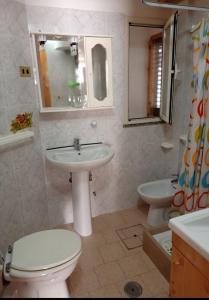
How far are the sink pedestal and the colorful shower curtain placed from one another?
87 centimetres

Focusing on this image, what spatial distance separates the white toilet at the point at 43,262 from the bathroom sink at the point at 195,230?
0.67 meters

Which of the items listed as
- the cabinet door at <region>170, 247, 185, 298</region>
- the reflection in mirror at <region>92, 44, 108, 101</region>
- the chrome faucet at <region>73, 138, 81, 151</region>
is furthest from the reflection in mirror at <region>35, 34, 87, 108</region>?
the cabinet door at <region>170, 247, 185, 298</region>

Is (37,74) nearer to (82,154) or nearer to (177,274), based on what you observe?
(82,154)

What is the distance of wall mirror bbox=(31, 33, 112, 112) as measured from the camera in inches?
71.3

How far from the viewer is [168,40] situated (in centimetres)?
198

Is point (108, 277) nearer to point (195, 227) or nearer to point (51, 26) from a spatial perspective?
point (195, 227)

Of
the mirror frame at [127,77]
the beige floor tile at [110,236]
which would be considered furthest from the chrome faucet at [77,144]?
the beige floor tile at [110,236]

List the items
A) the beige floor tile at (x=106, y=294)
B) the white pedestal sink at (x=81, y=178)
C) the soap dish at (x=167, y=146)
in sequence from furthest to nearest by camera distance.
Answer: the soap dish at (x=167, y=146), the white pedestal sink at (x=81, y=178), the beige floor tile at (x=106, y=294)

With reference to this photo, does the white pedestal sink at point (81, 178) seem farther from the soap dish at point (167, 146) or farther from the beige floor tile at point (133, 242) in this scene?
the soap dish at point (167, 146)

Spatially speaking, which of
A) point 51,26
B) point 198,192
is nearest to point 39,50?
point 51,26

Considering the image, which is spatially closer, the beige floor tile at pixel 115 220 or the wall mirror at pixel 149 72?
the wall mirror at pixel 149 72

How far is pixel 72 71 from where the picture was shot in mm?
1921

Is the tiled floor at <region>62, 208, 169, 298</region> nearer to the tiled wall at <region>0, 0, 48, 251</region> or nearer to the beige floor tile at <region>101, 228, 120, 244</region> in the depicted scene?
the beige floor tile at <region>101, 228, 120, 244</region>

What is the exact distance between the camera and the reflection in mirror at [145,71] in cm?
223
